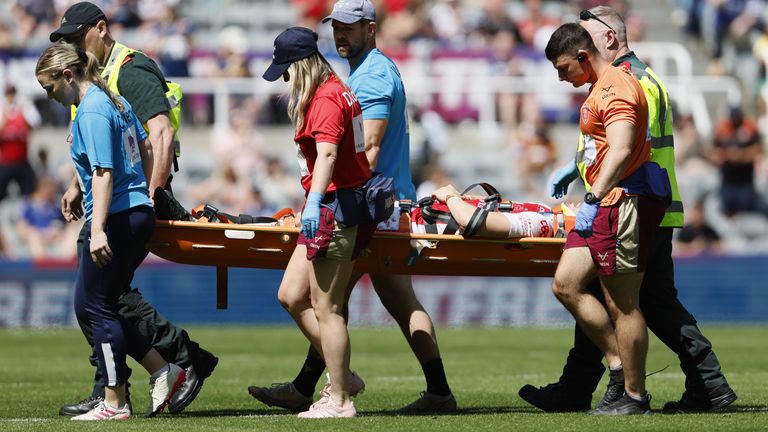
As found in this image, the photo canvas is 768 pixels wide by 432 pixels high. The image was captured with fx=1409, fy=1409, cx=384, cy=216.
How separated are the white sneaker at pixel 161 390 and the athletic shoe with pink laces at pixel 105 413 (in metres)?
0.21

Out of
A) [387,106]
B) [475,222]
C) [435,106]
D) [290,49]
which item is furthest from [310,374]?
[435,106]

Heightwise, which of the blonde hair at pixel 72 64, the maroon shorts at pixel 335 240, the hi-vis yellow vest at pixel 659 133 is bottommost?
the maroon shorts at pixel 335 240

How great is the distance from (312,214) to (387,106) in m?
1.10

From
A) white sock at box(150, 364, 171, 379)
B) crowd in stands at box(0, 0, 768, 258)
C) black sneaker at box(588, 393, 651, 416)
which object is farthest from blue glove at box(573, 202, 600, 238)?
crowd in stands at box(0, 0, 768, 258)

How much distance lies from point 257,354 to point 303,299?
19.6ft

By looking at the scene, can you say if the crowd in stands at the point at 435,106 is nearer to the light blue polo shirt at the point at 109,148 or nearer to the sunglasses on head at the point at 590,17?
the sunglasses on head at the point at 590,17

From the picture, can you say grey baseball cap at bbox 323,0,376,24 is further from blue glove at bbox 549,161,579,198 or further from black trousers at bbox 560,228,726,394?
black trousers at bbox 560,228,726,394

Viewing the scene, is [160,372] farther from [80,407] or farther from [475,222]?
[475,222]

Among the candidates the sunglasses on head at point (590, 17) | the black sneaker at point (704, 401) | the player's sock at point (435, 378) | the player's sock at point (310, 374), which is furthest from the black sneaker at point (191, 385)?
the sunglasses on head at point (590, 17)

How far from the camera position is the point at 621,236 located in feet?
24.5

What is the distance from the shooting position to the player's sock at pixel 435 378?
27.2ft

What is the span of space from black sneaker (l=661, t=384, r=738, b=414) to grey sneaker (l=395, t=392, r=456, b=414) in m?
1.23

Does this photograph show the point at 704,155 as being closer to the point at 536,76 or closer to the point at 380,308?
the point at 536,76

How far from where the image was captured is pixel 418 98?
67.7 ft
